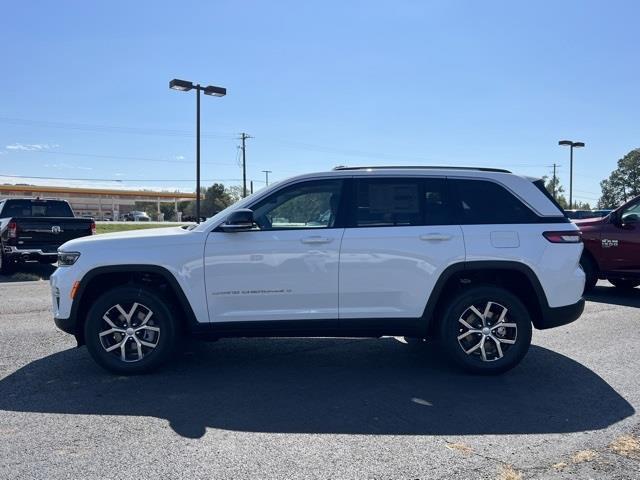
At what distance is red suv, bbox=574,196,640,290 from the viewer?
945cm

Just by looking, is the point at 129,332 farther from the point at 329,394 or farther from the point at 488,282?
the point at 488,282

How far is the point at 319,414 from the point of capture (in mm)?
4250

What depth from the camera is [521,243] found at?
16.9 ft

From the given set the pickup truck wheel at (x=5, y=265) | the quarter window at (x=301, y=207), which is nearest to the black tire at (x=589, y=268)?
the quarter window at (x=301, y=207)

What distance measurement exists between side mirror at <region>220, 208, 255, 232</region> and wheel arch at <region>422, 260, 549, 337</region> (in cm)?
179

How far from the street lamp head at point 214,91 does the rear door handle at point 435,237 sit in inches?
724

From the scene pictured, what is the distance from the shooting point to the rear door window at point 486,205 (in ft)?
17.2

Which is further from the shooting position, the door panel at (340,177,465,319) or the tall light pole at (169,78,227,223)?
the tall light pole at (169,78,227,223)

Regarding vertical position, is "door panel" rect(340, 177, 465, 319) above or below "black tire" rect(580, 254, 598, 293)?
above

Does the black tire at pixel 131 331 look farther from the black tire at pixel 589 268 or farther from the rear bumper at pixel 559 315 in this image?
the black tire at pixel 589 268

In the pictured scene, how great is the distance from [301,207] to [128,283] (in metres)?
1.76

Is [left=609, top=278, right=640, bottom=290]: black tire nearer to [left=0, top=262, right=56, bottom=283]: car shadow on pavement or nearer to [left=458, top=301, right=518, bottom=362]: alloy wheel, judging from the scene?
[left=458, top=301, right=518, bottom=362]: alloy wheel

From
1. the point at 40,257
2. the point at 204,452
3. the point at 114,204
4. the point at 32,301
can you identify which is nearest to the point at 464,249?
the point at 204,452

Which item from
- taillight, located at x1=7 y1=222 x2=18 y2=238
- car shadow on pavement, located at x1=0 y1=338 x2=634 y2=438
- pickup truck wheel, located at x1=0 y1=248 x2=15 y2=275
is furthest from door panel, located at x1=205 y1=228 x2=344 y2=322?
pickup truck wheel, located at x1=0 y1=248 x2=15 y2=275
